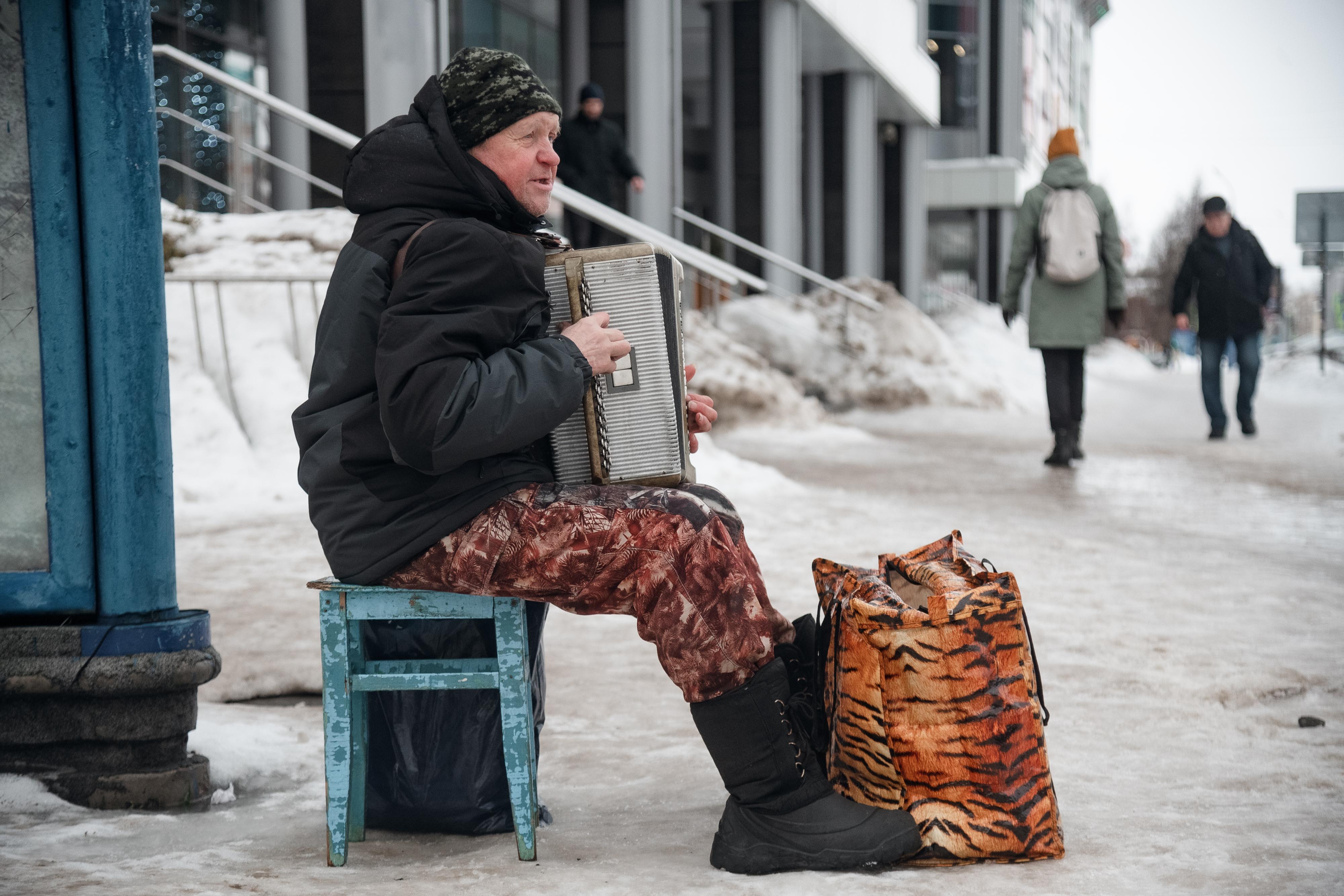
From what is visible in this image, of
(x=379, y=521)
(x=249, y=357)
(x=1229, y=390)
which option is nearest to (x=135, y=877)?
(x=379, y=521)

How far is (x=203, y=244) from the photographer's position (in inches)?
317

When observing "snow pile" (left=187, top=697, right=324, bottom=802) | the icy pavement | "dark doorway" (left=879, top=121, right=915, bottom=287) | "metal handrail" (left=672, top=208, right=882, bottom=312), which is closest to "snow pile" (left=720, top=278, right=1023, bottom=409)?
"metal handrail" (left=672, top=208, right=882, bottom=312)

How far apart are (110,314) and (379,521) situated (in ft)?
2.65

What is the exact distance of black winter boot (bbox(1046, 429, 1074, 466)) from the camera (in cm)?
880

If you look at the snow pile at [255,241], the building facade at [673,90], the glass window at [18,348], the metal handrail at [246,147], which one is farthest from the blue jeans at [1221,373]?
the glass window at [18,348]

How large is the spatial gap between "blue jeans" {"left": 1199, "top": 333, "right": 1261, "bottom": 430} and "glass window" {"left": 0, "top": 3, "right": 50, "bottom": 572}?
9.35 meters

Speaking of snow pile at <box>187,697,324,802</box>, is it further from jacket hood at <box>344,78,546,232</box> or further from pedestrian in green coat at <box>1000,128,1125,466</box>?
pedestrian in green coat at <box>1000,128,1125,466</box>

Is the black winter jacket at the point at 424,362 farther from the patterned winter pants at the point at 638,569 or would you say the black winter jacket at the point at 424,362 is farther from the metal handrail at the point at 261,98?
the metal handrail at the point at 261,98

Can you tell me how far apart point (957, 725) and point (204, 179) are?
327 inches

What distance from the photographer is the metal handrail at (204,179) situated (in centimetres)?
912

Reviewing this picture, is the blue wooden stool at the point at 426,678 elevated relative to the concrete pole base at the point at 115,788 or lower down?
elevated

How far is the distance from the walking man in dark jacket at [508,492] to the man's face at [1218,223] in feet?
30.9

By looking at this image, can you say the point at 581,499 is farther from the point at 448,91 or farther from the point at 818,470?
the point at 818,470

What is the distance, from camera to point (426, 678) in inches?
94.0
